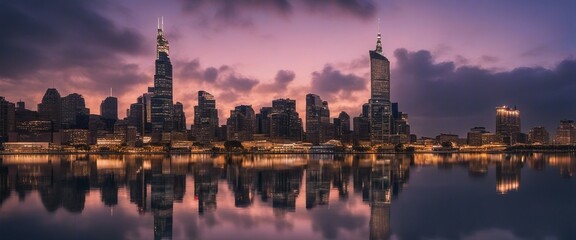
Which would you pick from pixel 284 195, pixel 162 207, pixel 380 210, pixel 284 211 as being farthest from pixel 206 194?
pixel 380 210

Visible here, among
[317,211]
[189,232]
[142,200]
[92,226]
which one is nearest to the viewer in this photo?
[189,232]

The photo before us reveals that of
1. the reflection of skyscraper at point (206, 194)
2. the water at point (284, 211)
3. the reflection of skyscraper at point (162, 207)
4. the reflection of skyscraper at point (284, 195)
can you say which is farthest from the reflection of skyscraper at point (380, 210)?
the reflection of skyscraper at point (206, 194)

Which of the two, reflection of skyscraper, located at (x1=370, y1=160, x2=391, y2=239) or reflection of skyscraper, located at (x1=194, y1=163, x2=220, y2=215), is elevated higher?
reflection of skyscraper, located at (x1=194, y1=163, x2=220, y2=215)

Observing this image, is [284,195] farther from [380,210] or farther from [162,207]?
[162,207]

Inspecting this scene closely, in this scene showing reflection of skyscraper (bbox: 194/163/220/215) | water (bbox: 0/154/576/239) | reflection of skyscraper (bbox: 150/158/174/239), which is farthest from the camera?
reflection of skyscraper (bbox: 194/163/220/215)

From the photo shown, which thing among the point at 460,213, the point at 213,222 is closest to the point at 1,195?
the point at 213,222

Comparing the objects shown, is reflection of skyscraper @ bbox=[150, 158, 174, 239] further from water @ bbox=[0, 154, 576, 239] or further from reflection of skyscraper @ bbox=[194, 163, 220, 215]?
reflection of skyscraper @ bbox=[194, 163, 220, 215]

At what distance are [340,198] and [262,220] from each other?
1033 cm

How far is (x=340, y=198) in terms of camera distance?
3491cm

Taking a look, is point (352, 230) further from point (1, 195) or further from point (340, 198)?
point (1, 195)

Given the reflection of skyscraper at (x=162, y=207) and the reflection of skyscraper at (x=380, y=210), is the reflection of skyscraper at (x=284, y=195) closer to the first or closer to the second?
the reflection of skyscraper at (x=380, y=210)

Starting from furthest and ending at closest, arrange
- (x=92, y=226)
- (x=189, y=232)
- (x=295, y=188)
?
(x=295, y=188)
(x=92, y=226)
(x=189, y=232)

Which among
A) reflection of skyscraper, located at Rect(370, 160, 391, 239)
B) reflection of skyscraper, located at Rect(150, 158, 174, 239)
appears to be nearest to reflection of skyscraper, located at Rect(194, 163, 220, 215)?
reflection of skyscraper, located at Rect(150, 158, 174, 239)

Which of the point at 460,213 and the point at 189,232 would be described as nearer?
the point at 189,232
